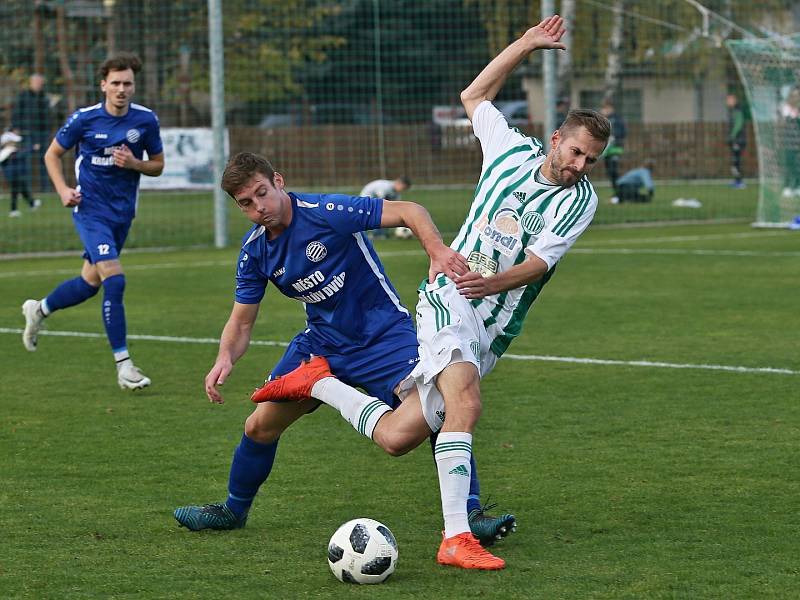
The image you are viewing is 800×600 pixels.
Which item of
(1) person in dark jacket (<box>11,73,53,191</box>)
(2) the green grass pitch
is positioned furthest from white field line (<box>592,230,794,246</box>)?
(1) person in dark jacket (<box>11,73,53,191</box>)

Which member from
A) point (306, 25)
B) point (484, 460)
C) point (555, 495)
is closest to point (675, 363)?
point (484, 460)

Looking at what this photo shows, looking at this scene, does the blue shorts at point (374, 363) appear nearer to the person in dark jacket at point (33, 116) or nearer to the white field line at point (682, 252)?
the white field line at point (682, 252)

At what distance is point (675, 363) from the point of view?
9.23m

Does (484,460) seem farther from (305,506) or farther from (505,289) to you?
(505,289)

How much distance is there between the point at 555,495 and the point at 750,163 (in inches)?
994

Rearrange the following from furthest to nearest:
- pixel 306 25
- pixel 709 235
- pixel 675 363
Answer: pixel 306 25
pixel 709 235
pixel 675 363

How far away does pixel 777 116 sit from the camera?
20078 mm

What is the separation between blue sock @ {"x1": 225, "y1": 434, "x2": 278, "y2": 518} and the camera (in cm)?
542

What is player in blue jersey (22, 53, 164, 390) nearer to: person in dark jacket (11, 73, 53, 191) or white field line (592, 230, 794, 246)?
white field line (592, 230, 794, 246)

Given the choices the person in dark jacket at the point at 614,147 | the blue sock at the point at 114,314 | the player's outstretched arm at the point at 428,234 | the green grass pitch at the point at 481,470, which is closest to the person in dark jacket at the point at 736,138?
the person in dark jacket at the point at 614,147

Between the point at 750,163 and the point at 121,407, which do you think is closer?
the point at 121,407

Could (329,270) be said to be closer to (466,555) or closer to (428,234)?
(428,234)

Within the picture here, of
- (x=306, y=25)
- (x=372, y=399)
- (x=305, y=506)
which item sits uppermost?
(x=306, y=25)

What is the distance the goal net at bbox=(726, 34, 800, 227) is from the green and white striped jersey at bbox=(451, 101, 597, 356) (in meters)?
15.2
